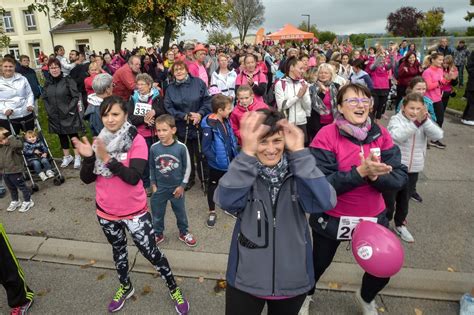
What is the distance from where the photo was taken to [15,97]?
19.0 feet

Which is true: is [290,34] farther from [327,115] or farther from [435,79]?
[327,115]

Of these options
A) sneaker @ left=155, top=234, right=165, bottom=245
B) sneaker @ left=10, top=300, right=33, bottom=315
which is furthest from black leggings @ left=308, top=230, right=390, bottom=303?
sneaker @ left=10, top=300, right=33, bottom=315

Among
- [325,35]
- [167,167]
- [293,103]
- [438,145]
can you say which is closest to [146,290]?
[167,167]

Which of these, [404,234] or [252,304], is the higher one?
[252,304]

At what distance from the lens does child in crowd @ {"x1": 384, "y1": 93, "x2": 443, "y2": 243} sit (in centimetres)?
363

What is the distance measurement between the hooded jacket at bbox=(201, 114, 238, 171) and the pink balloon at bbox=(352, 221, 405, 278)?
221cm

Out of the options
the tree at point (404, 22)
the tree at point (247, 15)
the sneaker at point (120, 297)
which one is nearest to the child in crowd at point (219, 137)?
the sneaker at point (120, 297)

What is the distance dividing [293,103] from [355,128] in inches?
119

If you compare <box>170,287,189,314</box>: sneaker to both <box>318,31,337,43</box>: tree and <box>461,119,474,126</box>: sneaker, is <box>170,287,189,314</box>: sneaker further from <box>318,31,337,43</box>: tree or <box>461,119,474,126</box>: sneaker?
<box>318,31,337,43</box>: tree

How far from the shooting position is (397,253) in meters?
2.35

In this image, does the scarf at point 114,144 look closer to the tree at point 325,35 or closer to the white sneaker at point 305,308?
the white sneaker at point 305,308

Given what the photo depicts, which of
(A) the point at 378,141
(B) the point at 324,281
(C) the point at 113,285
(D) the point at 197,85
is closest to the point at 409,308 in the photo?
(B) the point at 324,281

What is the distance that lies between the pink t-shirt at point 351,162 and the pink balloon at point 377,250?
0.19 meters

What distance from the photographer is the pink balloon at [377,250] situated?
232 centimetres
